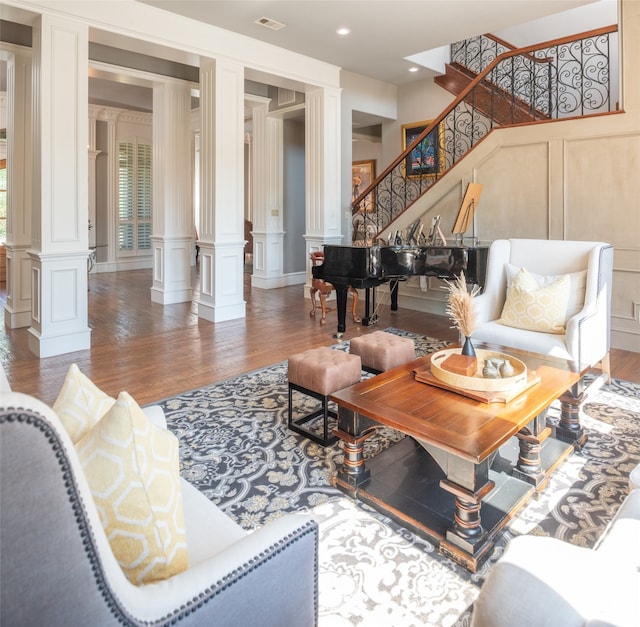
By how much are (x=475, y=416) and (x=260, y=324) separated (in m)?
4.17

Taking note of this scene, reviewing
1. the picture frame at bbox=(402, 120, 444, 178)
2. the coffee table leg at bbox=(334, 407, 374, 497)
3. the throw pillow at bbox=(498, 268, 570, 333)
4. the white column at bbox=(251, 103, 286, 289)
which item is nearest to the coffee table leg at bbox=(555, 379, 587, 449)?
the throw pillow at bbox=(498, 268, 570, 333)

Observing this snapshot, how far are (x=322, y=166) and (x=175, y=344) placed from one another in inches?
148

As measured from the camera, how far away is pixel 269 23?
18.3ft

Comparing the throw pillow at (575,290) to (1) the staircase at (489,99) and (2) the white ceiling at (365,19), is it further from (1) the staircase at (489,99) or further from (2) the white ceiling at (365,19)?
(2) the white ceiling at (365,19)

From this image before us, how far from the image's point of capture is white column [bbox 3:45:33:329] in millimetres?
5582

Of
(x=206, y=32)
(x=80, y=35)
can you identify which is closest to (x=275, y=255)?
(x=206, y=32)

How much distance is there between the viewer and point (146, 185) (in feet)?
37.0

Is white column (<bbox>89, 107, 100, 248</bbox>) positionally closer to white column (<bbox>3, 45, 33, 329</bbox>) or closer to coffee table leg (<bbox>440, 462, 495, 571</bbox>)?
white column (<bbox>3, 45, 33, 329</bbox>)

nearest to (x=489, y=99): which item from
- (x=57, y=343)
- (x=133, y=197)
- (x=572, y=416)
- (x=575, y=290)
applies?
(x=575, y=290)

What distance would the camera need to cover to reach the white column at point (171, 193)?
23.1 ft

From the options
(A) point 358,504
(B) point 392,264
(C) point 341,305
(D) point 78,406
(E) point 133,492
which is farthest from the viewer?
(C) point 341,305

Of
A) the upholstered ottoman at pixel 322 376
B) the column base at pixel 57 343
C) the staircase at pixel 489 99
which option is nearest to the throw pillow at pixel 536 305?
the upholstered ottoman at pixel 322 376

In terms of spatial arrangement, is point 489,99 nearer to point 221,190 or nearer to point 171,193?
point 221,190

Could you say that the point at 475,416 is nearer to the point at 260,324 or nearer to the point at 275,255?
the point at 260,324
